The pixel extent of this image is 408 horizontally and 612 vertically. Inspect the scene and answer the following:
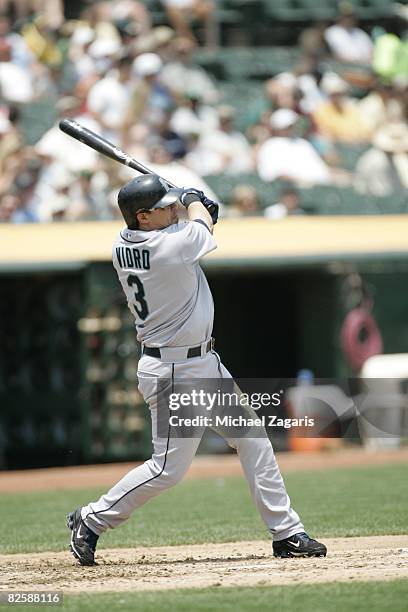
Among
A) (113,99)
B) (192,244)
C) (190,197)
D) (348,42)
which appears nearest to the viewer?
(192,244)

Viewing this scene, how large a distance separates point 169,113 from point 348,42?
3113 millimetres

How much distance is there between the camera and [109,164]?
12.4 meters

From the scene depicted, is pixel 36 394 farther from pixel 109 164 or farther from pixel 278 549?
pixel 278 549

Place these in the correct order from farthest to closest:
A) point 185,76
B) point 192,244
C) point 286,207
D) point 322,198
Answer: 1. point 185,76
2. point 322,198
3. point 286,207
4. point 192,244

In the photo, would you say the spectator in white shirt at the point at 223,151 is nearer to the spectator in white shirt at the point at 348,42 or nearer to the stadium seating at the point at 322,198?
the stadium seating at the point at 322,198

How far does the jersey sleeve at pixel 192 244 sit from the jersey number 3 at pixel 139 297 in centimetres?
27

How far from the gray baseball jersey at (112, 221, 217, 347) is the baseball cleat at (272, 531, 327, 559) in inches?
40.9

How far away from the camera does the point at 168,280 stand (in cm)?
580

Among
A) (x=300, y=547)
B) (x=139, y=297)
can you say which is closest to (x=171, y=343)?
(x=139, y=297)

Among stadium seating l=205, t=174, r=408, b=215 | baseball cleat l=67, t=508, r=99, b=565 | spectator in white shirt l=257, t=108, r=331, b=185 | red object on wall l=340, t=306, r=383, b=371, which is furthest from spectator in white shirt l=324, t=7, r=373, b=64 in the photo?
baseball cleat l=67, t=508, r=99, b=565

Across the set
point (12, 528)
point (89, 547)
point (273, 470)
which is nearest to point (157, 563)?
point (89, 547)

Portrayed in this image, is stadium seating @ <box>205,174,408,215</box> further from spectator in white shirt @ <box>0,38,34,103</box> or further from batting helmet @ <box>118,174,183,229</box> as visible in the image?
batting helmet @ <box>118,174,183,229</box>

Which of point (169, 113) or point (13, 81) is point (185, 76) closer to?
point (169, 113)

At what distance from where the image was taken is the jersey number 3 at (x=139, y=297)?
5.87m
